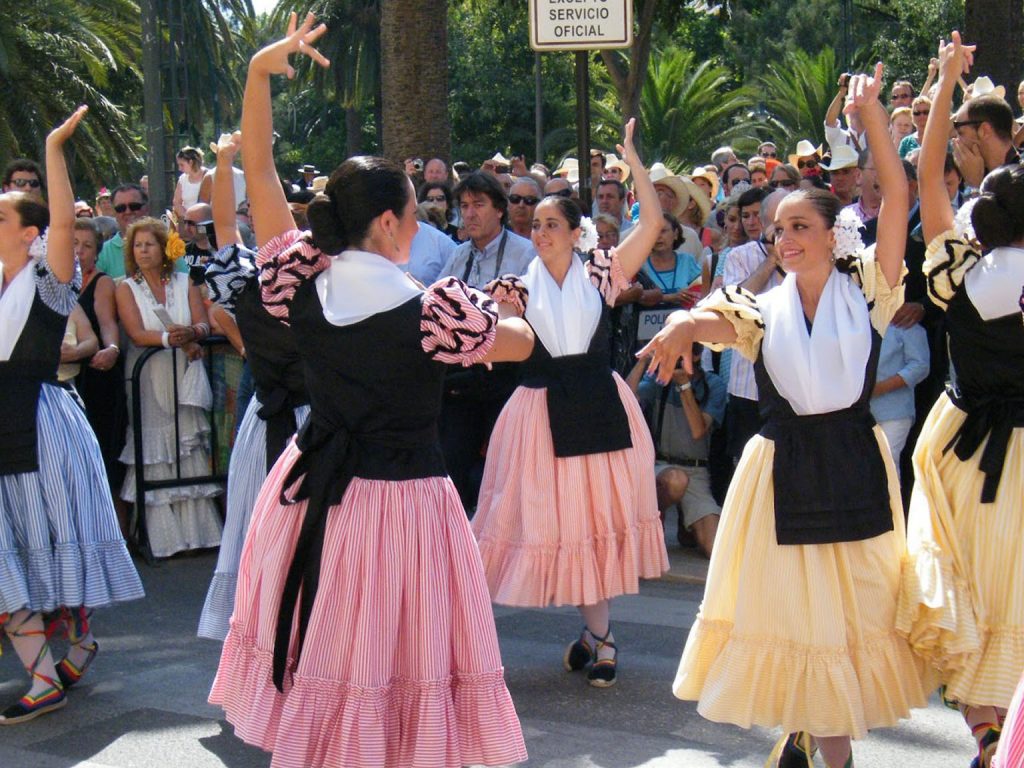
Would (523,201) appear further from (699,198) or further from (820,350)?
(820,350)

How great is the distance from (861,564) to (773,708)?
0.56 meters

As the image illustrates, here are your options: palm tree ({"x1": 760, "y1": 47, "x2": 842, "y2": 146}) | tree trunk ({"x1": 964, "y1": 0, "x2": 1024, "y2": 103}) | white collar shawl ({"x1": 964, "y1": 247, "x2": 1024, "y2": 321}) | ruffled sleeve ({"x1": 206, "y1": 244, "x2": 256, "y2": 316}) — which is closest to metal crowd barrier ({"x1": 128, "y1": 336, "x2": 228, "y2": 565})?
ruffled sleeve ({"x1": 206, "y1": 244, "x2": 256, "y2": 316})

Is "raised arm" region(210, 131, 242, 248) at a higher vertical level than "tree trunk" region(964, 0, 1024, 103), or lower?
lower

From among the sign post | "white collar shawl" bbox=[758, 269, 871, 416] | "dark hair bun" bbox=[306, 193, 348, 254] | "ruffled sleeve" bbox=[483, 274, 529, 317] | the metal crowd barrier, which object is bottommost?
the metal crowd barrier

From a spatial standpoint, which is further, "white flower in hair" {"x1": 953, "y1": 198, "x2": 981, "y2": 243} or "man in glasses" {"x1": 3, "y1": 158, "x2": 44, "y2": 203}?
"man in glasses" {"x1": 3, "y1": 158, "x2": 44, "y2": 203}

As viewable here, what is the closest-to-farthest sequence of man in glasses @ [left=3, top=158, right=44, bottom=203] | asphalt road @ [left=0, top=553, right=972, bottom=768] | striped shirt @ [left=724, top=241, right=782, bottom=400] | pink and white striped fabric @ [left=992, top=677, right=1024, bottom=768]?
1. pink and white striped fabric @ [left=992, top=677, right=1024, bottom=768]
2. asphalt road @ [left=0, top=553, right=972, bottom=768]
3. striped shirt @ [left=724, top=241, right=782, bottom=400]
4. man in glasses @ [left=3, top=158, right=44, bottom=203]

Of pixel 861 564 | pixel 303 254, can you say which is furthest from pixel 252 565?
pixel 861 564

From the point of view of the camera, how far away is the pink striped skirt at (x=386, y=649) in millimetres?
4180

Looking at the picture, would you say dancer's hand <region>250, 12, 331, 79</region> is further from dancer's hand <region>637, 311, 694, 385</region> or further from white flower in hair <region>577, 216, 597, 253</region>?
white flower in hair <region>577, 216, 597, 253</region>

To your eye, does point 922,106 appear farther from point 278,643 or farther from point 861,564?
point 278,643

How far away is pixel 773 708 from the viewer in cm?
464

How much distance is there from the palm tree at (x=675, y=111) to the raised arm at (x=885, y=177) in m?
26.1

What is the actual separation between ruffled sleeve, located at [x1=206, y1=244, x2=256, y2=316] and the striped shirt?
334 cm

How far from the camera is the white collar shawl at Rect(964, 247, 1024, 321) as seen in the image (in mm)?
4836
